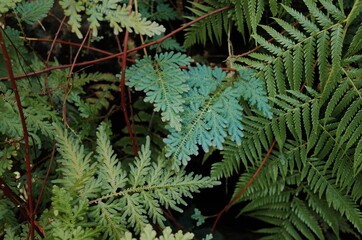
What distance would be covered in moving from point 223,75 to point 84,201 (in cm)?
94

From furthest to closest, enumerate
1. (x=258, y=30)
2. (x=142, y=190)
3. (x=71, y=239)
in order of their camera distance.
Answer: (x=258, y=30)
(x=142, y=190)
(x=71, y=239)

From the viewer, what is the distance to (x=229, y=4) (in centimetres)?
209

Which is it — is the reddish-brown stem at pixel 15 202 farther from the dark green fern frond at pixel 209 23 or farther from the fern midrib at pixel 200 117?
the dark green fern frond at pixel 209 23

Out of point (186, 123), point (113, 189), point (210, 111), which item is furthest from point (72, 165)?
point (210, 111)

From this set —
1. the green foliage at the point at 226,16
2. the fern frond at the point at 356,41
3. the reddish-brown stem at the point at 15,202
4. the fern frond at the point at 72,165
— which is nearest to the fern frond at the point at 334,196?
the fern frond at the point at 356,41

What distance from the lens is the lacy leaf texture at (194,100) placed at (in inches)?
65.0

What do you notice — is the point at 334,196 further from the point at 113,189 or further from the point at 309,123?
the point at 113,189

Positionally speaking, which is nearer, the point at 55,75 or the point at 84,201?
the point at 84,201

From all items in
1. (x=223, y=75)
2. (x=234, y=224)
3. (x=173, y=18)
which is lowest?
(x=234, y=224)

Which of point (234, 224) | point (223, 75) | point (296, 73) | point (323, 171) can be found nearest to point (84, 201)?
point (223, 75)

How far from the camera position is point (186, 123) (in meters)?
1.71

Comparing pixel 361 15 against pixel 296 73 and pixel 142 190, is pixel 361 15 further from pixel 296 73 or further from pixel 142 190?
pixel 142 190

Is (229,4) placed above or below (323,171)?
above

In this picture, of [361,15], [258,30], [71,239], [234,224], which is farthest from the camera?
[234,224]
